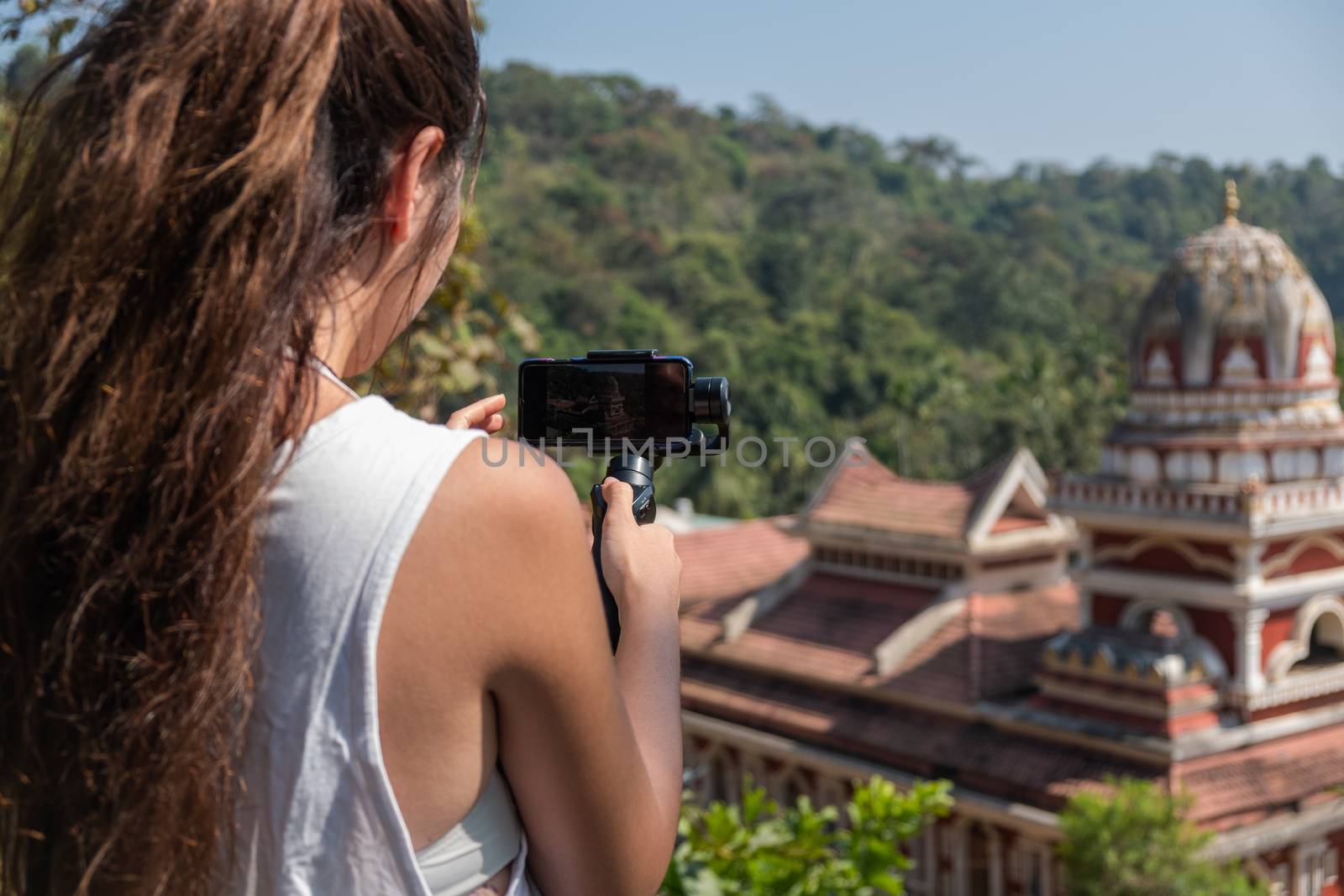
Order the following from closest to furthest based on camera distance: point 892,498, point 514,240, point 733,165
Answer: point 892,498, point 514,240, point 733,165

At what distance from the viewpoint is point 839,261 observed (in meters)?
41.4

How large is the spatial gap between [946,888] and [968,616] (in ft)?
6.27

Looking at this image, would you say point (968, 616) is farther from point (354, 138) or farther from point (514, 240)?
point (514, 240)

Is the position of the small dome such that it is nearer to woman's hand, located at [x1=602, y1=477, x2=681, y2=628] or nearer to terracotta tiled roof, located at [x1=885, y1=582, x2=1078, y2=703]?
terracotta tiled roof, located at [x1=885, y1=582, x2=1078, y2=703]

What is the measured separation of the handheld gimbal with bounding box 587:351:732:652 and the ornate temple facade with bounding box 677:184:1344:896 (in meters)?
7.36

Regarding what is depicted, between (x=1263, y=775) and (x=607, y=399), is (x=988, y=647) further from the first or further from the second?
(x=607, y=399)

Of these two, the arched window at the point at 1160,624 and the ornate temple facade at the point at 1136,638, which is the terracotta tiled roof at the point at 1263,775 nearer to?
the ornate temple facade at the point at 1136,638

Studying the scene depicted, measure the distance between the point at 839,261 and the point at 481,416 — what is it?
4084cm

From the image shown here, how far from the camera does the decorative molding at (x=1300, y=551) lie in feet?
28.7

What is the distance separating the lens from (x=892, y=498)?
1131cm

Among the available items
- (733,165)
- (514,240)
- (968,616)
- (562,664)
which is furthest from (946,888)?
(733,165)

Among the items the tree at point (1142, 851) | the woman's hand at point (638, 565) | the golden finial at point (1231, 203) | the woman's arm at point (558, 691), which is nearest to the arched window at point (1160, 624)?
the tree at point (1142, 851)

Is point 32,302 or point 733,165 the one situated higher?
point 733,165

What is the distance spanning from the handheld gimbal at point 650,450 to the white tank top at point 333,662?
0.31 metres
